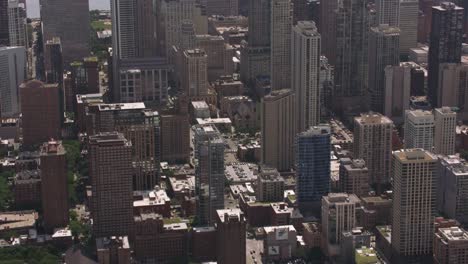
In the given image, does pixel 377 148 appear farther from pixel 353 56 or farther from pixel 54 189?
pixel 54 189

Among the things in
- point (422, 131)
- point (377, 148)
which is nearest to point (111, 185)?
point (377, 148)

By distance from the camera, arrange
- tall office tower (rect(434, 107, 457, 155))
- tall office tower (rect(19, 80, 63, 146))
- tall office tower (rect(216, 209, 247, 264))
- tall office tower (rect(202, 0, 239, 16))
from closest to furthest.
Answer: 1. tall office tower (rect(216, 209, 247, 264))
2. tall office tower (rect(434, 107, 457, 155))
3. tall office tower (rect(19, 80, 63, 146))
4. tall office tower (rect(202, 0, 239, 16))

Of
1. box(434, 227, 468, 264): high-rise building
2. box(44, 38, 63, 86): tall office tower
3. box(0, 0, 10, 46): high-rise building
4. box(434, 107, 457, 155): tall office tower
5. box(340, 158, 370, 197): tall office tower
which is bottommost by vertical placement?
box(434, 227, 468, 264): high-rise building

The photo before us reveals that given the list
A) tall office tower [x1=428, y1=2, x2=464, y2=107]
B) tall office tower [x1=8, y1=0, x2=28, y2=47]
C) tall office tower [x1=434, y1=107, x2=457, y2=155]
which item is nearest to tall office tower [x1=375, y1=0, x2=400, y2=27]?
tall office tower [x1=428, y1=2, x2=464, y2=107]

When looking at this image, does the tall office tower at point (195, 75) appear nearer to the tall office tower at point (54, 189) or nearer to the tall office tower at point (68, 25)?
the tall office tower at point (68, 25)

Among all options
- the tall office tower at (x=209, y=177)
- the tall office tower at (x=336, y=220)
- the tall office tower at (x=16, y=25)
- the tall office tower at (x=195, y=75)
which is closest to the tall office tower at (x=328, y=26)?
the tall office tower at (x=195, y=75)

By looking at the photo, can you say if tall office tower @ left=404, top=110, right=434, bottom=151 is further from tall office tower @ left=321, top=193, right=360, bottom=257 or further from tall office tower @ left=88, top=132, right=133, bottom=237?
tall office tower @ left=88, top=132, right=133, bottom=237
